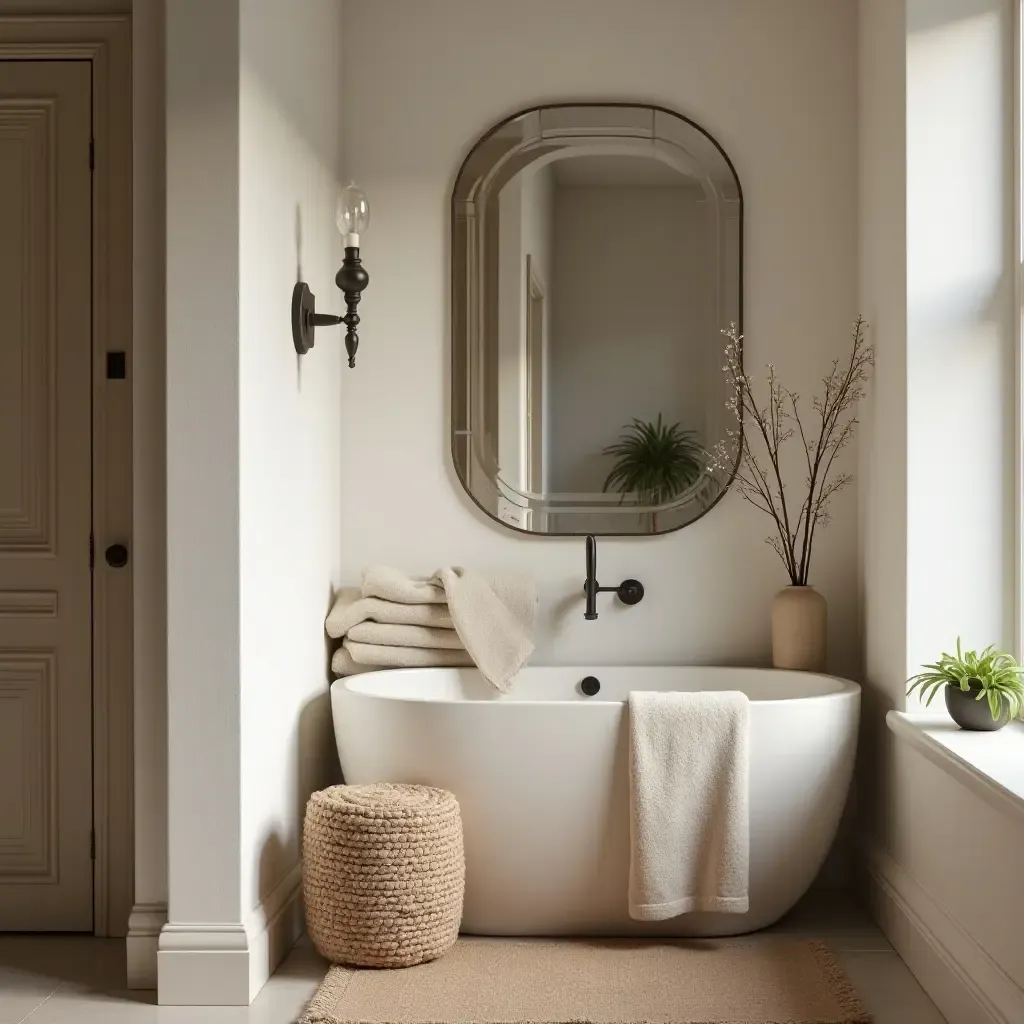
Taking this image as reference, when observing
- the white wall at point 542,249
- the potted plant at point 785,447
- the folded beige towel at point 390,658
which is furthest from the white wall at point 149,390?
the potted plant at point 785,447

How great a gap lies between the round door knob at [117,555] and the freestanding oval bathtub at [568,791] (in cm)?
→ 60

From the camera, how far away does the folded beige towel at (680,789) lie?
2664mm

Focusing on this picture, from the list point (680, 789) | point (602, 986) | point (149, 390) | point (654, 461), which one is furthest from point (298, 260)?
point (602, 986)

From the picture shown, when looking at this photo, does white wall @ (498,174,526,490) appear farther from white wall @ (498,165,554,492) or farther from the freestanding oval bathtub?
the freestanding oval bathtub

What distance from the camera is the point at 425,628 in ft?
10.3

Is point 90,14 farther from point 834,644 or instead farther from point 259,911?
point 834,644

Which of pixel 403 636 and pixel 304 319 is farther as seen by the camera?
pixel 403 636

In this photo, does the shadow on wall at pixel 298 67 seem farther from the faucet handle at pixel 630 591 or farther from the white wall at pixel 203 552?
the faucet handle at pixel 630 591

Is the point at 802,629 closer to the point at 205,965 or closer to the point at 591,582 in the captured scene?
the point at 591,582

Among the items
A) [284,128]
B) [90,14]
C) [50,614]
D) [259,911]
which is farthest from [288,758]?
[90,14]

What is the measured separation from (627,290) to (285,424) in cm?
111

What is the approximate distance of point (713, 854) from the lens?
8.81ft

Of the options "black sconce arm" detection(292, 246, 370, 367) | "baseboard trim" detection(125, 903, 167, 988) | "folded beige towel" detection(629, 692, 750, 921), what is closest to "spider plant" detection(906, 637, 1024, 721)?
"folded beige towel" detection(629, 692, 750, 921)

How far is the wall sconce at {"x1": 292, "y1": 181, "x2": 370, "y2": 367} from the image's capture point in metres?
2.83
